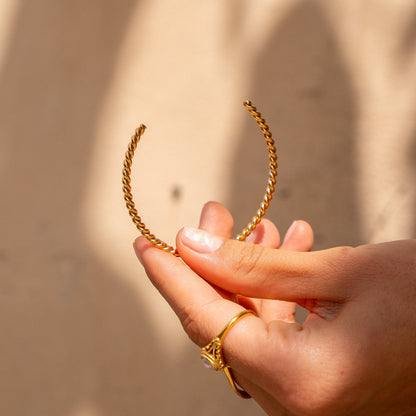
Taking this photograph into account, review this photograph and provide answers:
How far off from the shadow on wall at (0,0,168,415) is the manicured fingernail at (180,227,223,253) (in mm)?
608

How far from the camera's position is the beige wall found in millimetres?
1326

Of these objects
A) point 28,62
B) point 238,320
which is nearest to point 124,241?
point 28,62

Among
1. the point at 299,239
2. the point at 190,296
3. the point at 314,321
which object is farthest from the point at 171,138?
the point at 314,321

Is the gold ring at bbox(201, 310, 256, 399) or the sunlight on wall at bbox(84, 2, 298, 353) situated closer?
the gold ring at bbox(201, 310, 256, 399)

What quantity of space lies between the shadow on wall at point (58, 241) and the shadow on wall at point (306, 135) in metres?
0.42

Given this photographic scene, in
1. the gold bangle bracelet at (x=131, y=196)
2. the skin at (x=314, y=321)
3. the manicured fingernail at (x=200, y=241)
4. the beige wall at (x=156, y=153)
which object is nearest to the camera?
the skin at (x=314, y=321)

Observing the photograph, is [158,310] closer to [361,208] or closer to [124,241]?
[124,241]

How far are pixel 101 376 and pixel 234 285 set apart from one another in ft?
2.38

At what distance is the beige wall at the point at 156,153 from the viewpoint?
1.33 meters

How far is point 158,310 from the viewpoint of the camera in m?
1.36

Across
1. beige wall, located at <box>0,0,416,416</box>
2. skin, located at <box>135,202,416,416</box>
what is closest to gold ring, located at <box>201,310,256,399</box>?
skin, located at <box>135,202,416,416</box>

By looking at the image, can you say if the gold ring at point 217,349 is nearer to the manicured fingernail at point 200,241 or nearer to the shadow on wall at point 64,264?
the manicured fingernail at point 200,241

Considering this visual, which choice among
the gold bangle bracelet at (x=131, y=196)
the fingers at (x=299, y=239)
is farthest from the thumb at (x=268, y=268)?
the fingers at (x=299, y=239)

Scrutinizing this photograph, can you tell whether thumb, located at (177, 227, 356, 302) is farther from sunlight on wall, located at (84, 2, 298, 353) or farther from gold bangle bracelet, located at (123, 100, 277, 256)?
sunlight on wall, located at (84, 2, 298, 353)
